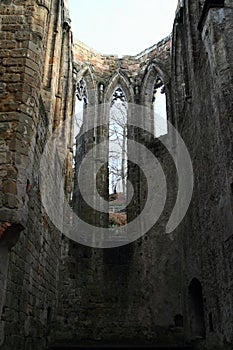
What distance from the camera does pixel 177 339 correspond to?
991cm

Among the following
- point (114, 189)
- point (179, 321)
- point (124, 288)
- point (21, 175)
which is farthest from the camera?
point (114, 189)

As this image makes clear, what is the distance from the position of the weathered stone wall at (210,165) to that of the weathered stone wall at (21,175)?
314cm

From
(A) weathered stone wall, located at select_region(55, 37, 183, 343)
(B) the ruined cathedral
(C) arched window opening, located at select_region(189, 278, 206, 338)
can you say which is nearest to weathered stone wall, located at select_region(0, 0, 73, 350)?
(B) the ruined cathedral

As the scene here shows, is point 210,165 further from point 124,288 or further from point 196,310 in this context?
point 124,288

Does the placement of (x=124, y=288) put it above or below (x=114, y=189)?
below

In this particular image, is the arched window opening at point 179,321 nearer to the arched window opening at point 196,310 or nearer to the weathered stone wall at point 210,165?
the weathered stone wall at point 210,165

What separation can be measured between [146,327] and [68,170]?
4.95m

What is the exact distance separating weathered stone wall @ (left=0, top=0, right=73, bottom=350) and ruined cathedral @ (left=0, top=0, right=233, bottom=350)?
0.02m

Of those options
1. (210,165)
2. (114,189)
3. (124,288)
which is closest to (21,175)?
(210,165)

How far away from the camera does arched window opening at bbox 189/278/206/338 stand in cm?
842

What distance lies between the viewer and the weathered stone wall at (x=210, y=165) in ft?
20.5

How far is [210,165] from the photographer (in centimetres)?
742

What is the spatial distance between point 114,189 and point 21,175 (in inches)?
457

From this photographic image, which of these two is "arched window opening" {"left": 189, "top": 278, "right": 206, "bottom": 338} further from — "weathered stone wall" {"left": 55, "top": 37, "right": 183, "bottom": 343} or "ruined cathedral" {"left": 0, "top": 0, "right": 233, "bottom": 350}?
"weathered stone wall" {"left": 55, "top": 37, "right": 183, "bottom": 343}
